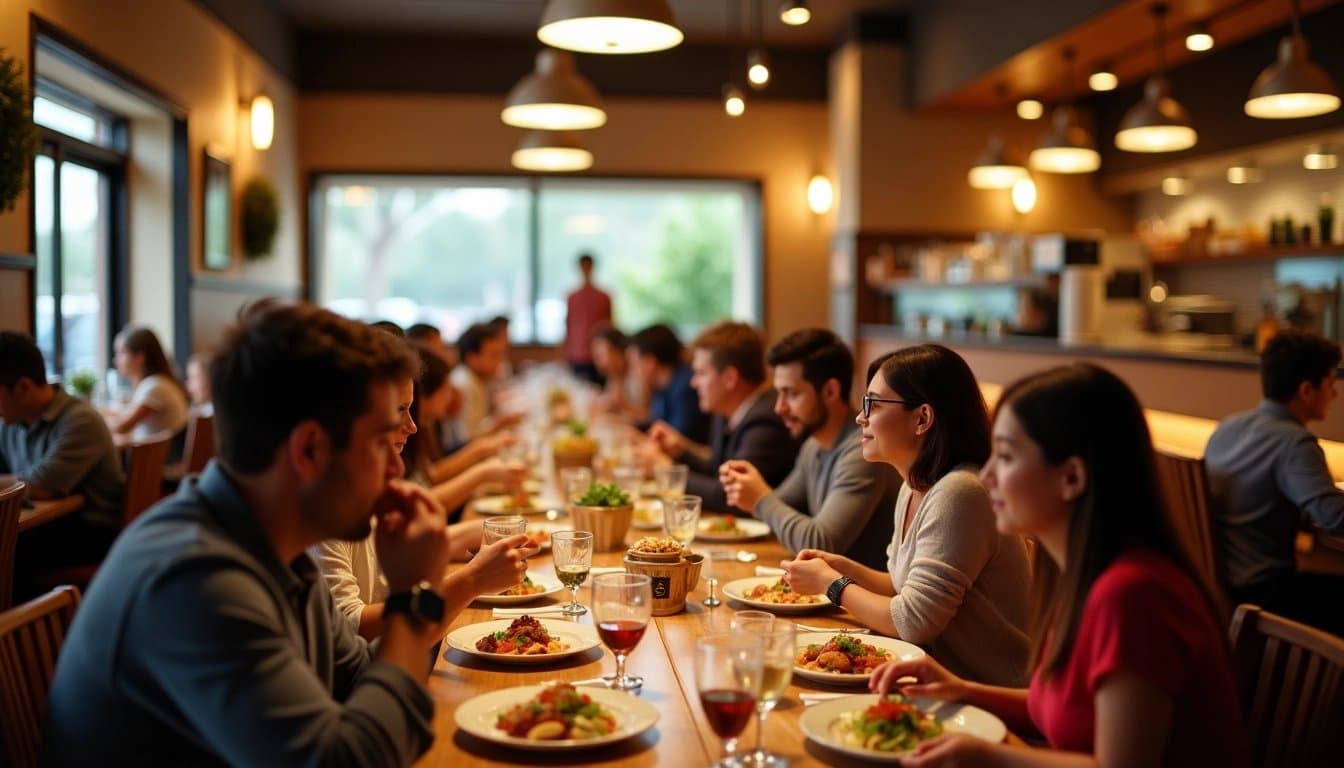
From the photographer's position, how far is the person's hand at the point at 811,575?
2.26 meters

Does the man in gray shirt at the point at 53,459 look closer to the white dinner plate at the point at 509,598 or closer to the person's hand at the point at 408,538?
the white dinner plate at the point at 509,598

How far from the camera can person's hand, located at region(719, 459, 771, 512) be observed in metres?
3.17

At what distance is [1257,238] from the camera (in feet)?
25.8

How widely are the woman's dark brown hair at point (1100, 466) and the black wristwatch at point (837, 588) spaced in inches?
30.2

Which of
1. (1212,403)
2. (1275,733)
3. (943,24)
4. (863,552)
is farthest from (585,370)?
(1275,733)

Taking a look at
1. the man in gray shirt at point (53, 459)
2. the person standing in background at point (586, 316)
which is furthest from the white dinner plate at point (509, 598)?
the person standing in background at point (586, 316)

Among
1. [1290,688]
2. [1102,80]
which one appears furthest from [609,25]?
[1102,80]

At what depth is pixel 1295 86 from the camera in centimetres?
548

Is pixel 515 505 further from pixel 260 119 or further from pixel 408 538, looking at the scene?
pixel 260 119

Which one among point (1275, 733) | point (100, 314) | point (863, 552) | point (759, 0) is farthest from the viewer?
point (759, 0)

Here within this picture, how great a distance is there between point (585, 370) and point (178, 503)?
8.94 m

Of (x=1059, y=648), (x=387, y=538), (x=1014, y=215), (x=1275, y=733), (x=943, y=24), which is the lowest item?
(x=1275, y=733)

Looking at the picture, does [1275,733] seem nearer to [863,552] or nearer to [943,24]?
[863,552]

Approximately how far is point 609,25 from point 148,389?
11.7ft
